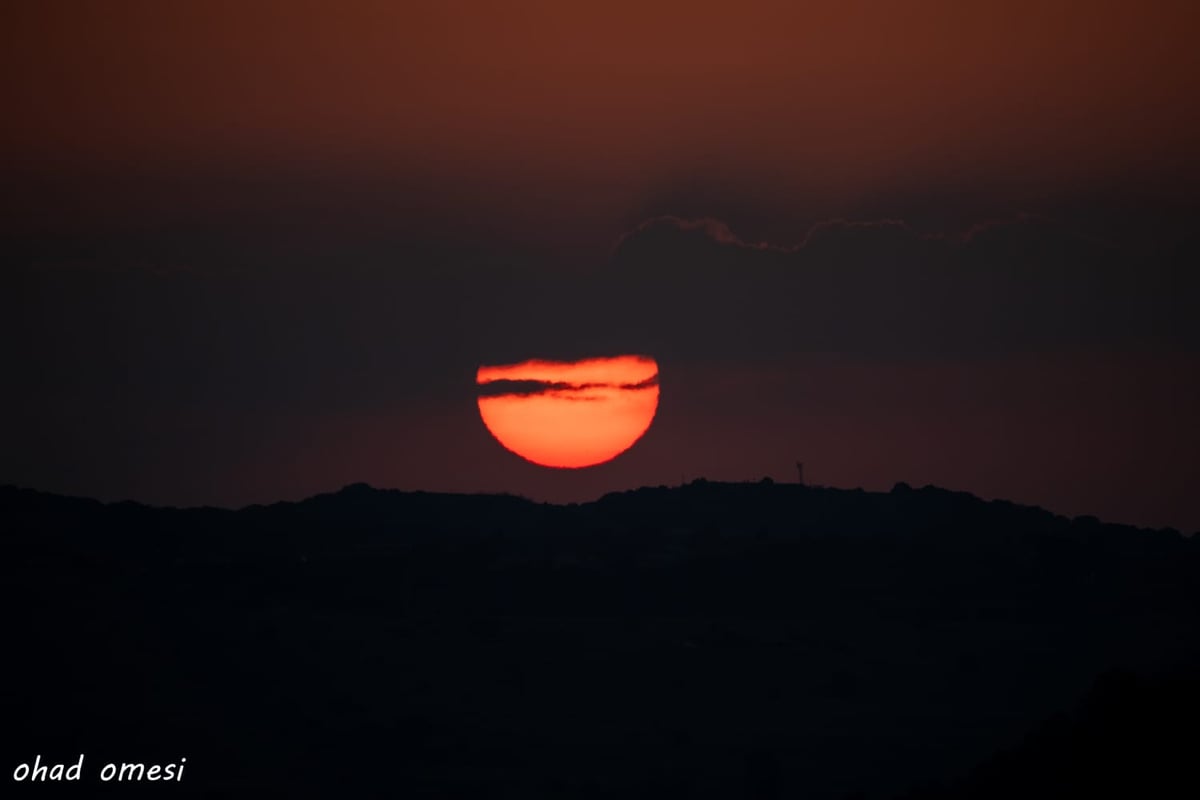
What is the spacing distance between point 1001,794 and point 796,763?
46550 mm

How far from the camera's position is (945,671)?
133 meters

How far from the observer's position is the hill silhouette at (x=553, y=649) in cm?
11094

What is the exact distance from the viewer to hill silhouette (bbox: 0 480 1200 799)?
11094cm

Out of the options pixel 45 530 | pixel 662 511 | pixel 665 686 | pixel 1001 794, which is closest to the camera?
pixel 1001 794

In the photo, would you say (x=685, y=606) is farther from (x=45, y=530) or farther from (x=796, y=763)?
(x=45, y=530)

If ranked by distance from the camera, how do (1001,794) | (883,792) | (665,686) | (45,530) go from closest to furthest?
1. (1001,794)
2. (883,792)
3. (665,686)
4. (45,530)

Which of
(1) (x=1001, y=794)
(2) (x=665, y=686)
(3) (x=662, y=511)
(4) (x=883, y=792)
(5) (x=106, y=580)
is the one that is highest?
(3) (x=662, y=511)

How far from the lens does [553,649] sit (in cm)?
13288

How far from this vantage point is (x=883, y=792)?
108 meters

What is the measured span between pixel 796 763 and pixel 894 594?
37630 millimetres

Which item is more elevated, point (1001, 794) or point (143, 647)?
point (143, 647)

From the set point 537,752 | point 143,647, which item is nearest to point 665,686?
point 537,752

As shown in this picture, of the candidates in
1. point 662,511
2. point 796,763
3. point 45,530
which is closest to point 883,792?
point 796,763

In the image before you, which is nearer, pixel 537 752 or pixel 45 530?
pixel 537 752
